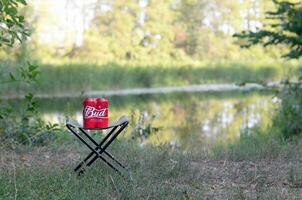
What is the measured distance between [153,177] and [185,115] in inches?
464

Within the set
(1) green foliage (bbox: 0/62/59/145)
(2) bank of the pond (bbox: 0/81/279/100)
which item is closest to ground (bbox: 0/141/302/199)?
(1) green foliage (bbox: 0/62/59/145)

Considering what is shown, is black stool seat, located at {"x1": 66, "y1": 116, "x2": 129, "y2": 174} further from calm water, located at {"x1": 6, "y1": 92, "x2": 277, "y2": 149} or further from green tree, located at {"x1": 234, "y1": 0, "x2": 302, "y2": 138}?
green tree, located at {"x1": 234, "y1": 0, "x2": 302, "y2": 138}

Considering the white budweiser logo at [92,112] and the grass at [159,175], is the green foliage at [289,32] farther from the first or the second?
the white budweiser logo at [92,112]

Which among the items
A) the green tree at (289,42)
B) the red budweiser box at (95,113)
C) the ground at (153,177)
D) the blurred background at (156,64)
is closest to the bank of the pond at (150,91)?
the blurred background at (156,64)

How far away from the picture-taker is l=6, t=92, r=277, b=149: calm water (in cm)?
970

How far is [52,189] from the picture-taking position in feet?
14.6

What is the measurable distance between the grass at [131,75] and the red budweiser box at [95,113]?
1097cm

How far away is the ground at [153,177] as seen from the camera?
14.5 ft

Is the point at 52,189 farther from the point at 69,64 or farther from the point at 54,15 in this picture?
the point at 54,15

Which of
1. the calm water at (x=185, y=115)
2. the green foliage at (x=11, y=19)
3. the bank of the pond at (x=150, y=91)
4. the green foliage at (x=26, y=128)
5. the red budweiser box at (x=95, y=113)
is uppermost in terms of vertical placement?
the green foliage at (x=11, y=19)

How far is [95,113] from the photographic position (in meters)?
4.81

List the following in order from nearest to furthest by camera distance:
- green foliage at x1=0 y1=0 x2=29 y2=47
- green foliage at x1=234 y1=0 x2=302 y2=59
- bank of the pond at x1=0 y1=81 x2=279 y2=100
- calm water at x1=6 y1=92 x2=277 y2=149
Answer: green foliage at x1=0 y1=0 x2=29 y2=47, calm water at x1=6 y1=92 x2=277 y2=149, green foliage at x1=234 y1=0 x2=302 y2=59, bank of the pond at x1=0 y1=81 x2=279 y2=100

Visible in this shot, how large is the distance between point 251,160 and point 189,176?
3.31 ft

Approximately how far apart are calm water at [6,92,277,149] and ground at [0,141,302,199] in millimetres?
2402
